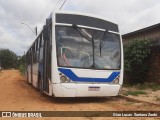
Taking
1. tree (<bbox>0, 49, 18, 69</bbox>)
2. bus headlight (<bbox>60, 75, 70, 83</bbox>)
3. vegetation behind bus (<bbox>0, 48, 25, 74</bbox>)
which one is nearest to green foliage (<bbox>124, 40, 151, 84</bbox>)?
bus headlight (<bbox>60, 75, 70, 83</bbox>)

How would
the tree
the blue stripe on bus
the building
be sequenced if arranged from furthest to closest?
the tree < the building < the blue stripe on bus

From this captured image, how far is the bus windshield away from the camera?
485 inches

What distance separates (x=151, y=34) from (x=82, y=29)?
700 centimetres

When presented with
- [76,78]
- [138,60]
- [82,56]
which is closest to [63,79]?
[76,78]

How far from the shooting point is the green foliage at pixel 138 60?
61.8 feet

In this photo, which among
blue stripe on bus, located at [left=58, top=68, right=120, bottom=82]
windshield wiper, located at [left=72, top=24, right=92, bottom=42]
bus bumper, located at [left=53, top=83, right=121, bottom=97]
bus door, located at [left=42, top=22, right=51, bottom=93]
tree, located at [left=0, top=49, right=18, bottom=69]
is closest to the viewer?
bus bumper, located at [left=53, top=83, right=121, bottom=97]

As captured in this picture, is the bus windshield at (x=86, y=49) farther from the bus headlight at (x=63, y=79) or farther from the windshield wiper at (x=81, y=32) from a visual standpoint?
the bus headlight at (x=63, y=79)

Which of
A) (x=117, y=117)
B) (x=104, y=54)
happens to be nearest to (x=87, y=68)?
(x=104, y=54)

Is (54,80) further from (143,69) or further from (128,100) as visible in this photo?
(143,69)

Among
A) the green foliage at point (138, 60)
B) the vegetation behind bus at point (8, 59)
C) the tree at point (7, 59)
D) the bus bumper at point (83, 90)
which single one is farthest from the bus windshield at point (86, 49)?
the tree at point (7, 59)

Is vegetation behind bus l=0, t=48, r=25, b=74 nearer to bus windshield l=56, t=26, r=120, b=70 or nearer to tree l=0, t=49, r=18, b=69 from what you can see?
tree l=0, t=49, r=18, b=69

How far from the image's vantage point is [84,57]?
1255 cm

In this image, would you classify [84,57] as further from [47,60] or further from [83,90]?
[47,60]

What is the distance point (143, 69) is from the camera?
1895 cm
